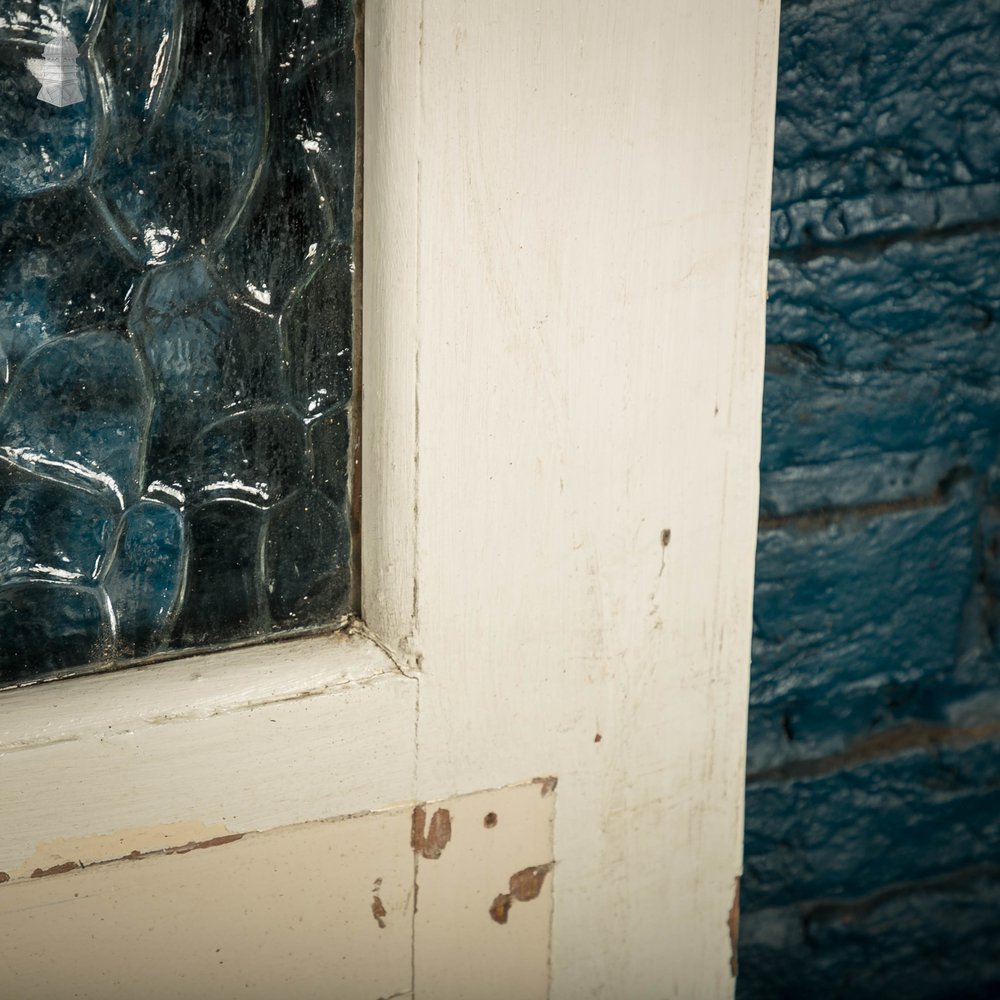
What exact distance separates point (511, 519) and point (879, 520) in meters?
0.53

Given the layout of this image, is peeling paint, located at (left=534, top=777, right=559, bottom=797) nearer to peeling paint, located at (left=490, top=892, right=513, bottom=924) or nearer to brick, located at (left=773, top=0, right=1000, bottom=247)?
peeling paint, located at (left=490, top=892, right=513, bottom=924)

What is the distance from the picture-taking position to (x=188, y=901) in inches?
30.8

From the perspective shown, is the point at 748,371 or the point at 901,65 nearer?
the point at 748,371

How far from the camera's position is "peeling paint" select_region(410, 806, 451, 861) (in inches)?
32.8

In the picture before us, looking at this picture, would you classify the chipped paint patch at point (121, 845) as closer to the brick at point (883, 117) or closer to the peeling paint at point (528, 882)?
the peeling paint at point (528, 882)

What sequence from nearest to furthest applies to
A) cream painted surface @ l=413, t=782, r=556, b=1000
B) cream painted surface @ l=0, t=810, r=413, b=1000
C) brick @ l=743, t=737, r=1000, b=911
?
cream painted surface @ l=0, t=810, r=413, b=1000
cream painted surface @ l=413, t=782, r=556, b=1000
brick @ l=743, t=737, r=1000, b=911

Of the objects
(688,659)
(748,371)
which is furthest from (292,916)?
(748,371)

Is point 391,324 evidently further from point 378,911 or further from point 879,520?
point 879,520

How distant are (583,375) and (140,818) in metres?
0.41

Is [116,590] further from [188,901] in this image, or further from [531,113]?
[531,113]

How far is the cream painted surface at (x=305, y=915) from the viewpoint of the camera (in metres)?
0.75
